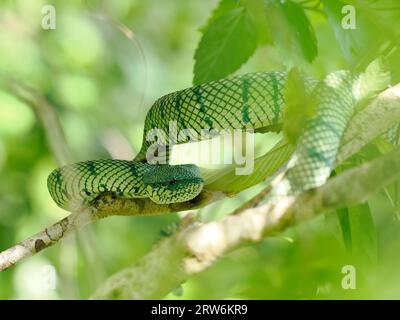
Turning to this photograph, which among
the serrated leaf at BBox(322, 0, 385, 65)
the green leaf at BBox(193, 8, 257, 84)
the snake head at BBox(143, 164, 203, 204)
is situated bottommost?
the snake head at BBox(143, 164, 203, 204)

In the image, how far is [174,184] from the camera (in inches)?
72.3

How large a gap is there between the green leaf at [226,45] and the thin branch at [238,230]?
81 cm

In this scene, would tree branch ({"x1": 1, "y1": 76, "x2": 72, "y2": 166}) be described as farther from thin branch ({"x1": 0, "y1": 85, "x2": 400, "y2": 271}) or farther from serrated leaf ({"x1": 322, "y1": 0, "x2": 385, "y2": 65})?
serrated leaf ({"x1": 322, "y1": 0, "x2": 385, "y2": 65})

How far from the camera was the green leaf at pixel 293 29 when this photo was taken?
1.21 m

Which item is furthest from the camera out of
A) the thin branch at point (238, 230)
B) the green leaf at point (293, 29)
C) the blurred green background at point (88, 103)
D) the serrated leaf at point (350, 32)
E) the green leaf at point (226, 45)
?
the blurred green background at point (88, 103)

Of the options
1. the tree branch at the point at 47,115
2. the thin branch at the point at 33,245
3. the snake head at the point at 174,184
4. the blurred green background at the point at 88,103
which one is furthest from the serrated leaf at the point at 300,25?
the tree branch at the point at 47,115

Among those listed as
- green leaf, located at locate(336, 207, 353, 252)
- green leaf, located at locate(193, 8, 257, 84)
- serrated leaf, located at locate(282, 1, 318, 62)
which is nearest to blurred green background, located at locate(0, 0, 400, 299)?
Answer: green leaf, located at locate(193, 8, 257, 84)

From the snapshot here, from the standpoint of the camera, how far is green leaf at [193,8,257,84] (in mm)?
1548

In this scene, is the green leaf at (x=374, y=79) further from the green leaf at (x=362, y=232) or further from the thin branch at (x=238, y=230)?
the thin branch at (x=238, y=230)

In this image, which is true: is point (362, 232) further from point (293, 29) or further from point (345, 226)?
point (293, 29)

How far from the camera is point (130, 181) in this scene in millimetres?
1869

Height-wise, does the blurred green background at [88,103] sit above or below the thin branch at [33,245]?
above

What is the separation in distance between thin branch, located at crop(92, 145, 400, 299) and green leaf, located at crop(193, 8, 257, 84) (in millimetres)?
806

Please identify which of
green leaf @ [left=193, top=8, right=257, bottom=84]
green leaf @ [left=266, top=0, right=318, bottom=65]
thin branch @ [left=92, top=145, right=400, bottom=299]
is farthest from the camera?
green leaf @ [left=193, top=8, right=257, bottom=84]
